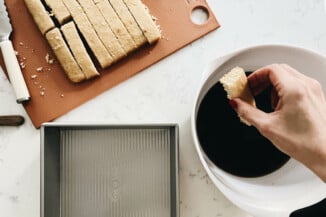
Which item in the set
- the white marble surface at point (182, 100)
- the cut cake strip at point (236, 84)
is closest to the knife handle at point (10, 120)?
the white marble surface at point (182, 100)

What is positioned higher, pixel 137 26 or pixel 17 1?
pixel 17 1

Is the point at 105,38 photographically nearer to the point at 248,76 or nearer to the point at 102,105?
the point at 102,105

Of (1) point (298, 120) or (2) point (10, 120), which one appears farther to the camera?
(2) point (10, 120)

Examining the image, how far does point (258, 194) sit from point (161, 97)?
23cm

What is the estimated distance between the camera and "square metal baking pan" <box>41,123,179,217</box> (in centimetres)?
86

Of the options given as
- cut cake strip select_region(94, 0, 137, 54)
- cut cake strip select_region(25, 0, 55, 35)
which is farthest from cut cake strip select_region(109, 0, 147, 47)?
cut cake strip select_region(25, 0, 55, 35)

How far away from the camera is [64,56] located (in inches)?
34.6

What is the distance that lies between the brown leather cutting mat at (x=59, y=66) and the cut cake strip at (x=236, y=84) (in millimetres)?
166

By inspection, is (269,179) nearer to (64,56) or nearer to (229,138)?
(229,138)

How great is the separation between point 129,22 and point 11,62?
21 centimetres

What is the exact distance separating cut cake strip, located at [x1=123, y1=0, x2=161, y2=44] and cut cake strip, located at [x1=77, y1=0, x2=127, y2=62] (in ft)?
0.16

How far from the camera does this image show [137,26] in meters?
0.89

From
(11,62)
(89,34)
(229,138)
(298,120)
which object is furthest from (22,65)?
(298,120)

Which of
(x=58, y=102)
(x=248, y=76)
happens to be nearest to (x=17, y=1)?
(x=58, y=102)
